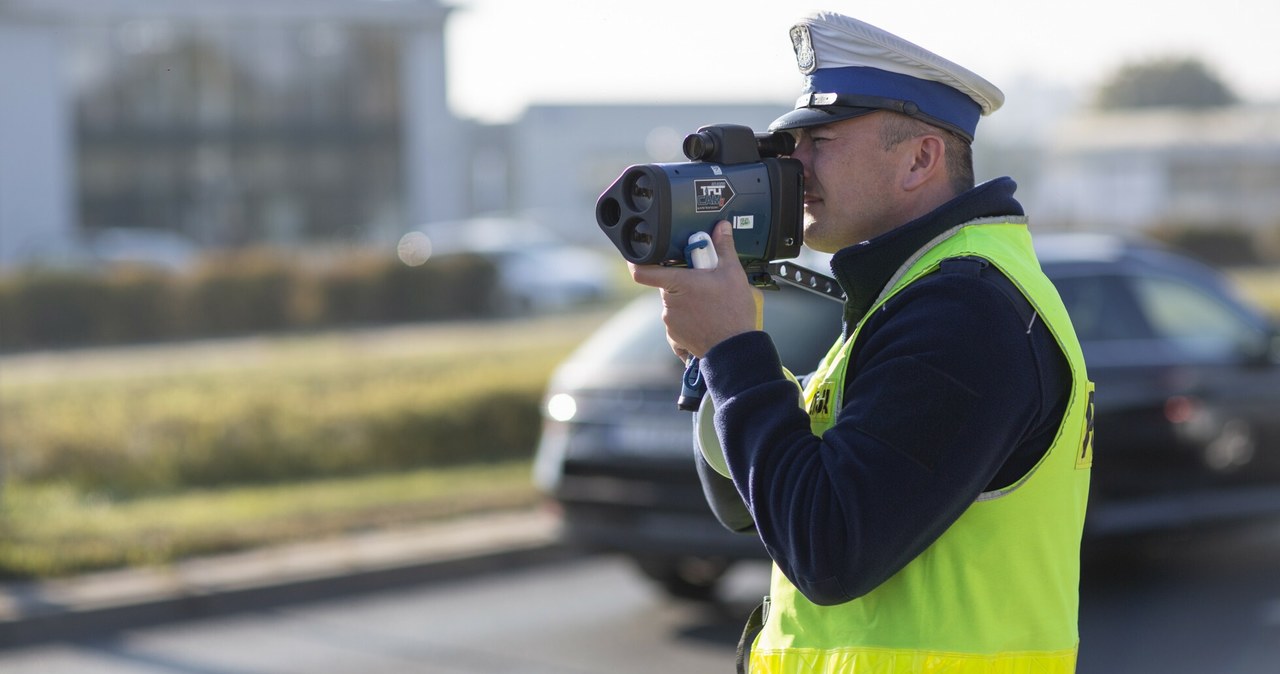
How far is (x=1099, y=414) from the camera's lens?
655 cm

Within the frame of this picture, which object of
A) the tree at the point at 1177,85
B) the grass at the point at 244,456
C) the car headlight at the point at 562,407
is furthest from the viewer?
the tree at the point at 1177,85

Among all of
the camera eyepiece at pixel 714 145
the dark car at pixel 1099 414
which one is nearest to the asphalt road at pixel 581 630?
the dark car at pixel 1099 414

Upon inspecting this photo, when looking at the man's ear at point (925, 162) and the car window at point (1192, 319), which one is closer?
the man's ear at point (925, 162)

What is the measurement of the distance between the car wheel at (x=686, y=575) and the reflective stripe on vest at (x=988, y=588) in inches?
187

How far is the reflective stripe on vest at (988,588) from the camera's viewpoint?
6.17ft

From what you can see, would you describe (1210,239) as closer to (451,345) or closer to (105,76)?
(451,345)

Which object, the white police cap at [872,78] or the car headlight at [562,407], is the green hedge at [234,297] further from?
the white police cap at [872,78]

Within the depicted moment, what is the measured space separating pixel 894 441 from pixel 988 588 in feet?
0.79

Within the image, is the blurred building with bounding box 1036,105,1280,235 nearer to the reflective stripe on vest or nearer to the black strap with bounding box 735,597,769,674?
the black strap with bounding box 735,597,769,674

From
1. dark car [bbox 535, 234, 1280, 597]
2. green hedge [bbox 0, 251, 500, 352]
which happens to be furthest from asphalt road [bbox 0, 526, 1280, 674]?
green hedge [bbox 0, 251, 500, 352]

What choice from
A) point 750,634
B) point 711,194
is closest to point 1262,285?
point 750,634

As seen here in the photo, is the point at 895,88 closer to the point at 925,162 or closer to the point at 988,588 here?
the point at 925,162

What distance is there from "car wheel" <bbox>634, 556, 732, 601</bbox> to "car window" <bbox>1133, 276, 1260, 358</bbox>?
235cm

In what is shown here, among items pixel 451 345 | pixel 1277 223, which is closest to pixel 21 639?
pixel 451 345
